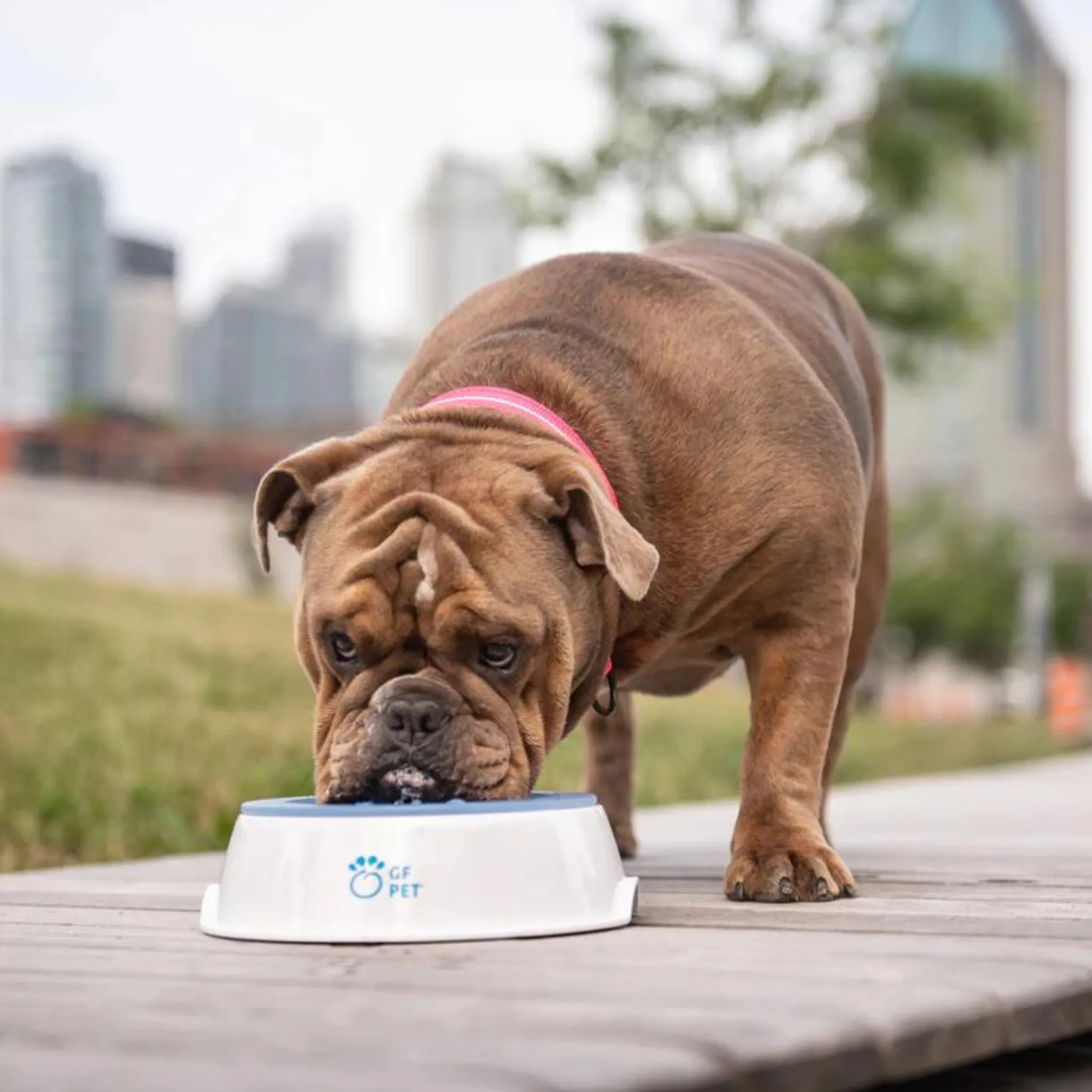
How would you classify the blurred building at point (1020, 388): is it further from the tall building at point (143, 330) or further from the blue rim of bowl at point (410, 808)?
the blue rim of bowl at point (410, 808)

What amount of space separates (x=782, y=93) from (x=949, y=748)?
37.3 ft

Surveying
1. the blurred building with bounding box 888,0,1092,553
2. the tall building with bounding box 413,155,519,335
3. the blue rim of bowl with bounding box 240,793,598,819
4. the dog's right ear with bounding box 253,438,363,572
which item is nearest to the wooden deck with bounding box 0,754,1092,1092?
the blue rim of bowl with bounding box 240,793,598,819

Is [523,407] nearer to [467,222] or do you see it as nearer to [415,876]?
[415,876]

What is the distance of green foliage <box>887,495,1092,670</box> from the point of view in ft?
169

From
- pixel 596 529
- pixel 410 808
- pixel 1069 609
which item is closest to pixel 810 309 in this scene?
pixel 596 529

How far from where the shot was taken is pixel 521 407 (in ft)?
13.4

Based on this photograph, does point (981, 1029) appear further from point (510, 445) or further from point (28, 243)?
point (28, 243)

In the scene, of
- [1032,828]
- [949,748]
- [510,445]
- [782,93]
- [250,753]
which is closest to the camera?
[510,445]

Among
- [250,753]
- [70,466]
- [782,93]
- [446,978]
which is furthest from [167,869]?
[70,466]

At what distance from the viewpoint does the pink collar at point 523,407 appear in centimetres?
405

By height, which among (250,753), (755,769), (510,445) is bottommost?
(250,753)

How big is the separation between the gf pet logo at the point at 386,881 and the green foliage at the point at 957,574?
154ft

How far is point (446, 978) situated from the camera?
2729 mm

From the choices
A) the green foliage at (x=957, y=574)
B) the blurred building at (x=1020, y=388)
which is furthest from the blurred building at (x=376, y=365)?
the blurred building at (x=1020, y=388)
